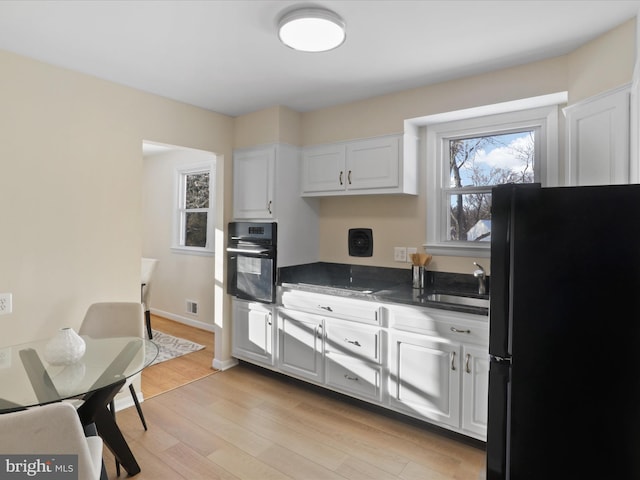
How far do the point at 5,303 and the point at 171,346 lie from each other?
6.95ft

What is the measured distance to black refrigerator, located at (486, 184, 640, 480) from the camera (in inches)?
29.4

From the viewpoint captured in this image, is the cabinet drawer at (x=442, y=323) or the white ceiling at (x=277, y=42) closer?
the white ceiling at (x=277, y=42)

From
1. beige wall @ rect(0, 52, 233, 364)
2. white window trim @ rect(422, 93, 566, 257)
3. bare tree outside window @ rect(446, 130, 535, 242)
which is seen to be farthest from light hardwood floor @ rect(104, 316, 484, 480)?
bare tree outside window @ rect(446, 130, 535, 242)

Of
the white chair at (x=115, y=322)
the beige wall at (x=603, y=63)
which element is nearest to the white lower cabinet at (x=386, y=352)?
the white chair at (x=115, y=322)

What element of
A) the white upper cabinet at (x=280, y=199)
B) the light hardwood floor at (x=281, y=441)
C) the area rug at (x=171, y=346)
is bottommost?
the light hardwood floor at (x=281, y=441)

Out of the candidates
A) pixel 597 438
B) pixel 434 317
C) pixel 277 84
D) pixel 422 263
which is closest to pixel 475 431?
pixel 434 317

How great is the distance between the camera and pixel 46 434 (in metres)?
1.09

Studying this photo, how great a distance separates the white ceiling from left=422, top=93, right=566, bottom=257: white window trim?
0.29 metres

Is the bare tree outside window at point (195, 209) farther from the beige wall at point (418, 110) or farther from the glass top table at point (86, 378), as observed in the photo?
the glass top table at point (86, 378)

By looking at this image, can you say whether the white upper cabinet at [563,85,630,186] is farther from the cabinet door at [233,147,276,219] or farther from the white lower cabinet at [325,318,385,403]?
the cabinet door at [233,147,276,219]

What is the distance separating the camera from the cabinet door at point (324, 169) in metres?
3.22

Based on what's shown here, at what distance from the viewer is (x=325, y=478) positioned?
2.06 metres

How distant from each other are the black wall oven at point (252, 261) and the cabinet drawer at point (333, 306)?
0.71 ft

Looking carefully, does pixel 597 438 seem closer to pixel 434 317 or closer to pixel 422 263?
pixel 434 317
